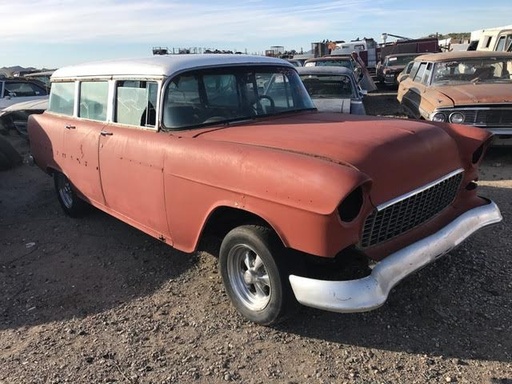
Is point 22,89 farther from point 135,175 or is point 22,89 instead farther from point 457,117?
point 457,117

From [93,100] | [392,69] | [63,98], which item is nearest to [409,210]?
[93,100]

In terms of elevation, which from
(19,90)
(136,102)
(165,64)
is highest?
(165,64)

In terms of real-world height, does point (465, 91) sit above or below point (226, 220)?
above

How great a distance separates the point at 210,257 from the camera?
4336 millimetres

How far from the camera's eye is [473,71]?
840 cm

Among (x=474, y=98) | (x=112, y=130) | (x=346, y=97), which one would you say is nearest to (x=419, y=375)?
(x=112, y=130)

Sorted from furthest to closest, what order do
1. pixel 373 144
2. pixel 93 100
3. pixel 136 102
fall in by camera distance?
pixel 93 100 < pixel 136 102 < pixel 373 144

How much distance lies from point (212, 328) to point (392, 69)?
57.7ft

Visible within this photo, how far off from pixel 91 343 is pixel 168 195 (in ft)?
3.82

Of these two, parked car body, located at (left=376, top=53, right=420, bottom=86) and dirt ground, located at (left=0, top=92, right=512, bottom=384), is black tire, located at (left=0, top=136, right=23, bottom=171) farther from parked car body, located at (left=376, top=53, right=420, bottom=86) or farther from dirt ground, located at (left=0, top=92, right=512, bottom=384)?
parked car body, located at (left=376, top=53, right=420, bottom=86)

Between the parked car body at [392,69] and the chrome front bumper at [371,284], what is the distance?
54.8ft

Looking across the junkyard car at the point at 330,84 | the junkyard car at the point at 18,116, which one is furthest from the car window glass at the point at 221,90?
the junkyard car at the point at 18,116

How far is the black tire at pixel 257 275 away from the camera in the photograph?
2.92 meters

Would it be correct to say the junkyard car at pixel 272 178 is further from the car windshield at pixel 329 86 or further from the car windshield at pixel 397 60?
the car windshield at pixel 397 60
